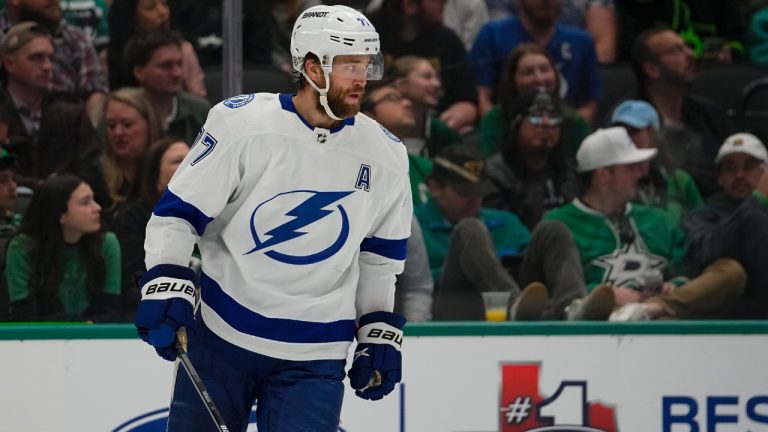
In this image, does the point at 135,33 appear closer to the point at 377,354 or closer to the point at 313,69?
the point at 313,69

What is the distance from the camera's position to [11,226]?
4402 millimetres

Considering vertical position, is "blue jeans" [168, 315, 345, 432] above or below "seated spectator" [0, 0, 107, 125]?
below

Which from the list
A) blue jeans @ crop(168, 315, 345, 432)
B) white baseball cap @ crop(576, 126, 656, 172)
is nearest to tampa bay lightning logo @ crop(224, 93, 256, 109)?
blue jeans @ crop(168, 315, 345, 432)

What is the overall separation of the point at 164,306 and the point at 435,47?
235 centimetres

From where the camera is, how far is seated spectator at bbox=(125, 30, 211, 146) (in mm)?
4715

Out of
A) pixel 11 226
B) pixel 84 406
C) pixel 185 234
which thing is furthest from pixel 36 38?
pixel 185 234

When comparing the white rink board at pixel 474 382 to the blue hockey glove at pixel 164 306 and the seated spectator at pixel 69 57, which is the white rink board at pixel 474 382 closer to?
the seated spectator at pixel 69 57

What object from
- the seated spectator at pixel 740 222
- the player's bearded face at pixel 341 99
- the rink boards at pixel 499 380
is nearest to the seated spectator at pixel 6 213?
the rink boards at pixel 499 380

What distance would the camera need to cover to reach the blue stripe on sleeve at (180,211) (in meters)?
2.99

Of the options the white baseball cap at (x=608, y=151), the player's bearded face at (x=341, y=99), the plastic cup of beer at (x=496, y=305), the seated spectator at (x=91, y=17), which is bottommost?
the plastic cup of beer at (x=496, y=305)

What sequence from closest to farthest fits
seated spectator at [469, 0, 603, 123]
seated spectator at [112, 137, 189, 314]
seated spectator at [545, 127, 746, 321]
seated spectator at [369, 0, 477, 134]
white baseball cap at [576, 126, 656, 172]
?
1. seated spectator at [112, 137, 189, 314]
2. seated spectator at [545, 127, 746, 321]
3. white baseball cap at [576, 126, 656, 172]
4. seated spectator at [369, 0, 477, 134]
5. seated spectator at [469, 0, 603, 123]

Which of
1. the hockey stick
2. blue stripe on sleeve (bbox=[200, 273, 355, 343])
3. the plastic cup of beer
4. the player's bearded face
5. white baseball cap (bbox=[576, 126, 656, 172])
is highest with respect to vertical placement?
white baseball cap (bbox=[576, 126, 656, 172])

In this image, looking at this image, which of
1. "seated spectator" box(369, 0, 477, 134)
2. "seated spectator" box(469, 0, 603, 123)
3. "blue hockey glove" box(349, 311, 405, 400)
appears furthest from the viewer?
"seated spectator" box(469, 0, 603, 123)

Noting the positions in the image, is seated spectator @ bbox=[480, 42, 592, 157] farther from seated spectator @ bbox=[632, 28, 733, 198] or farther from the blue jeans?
the blue jeans
